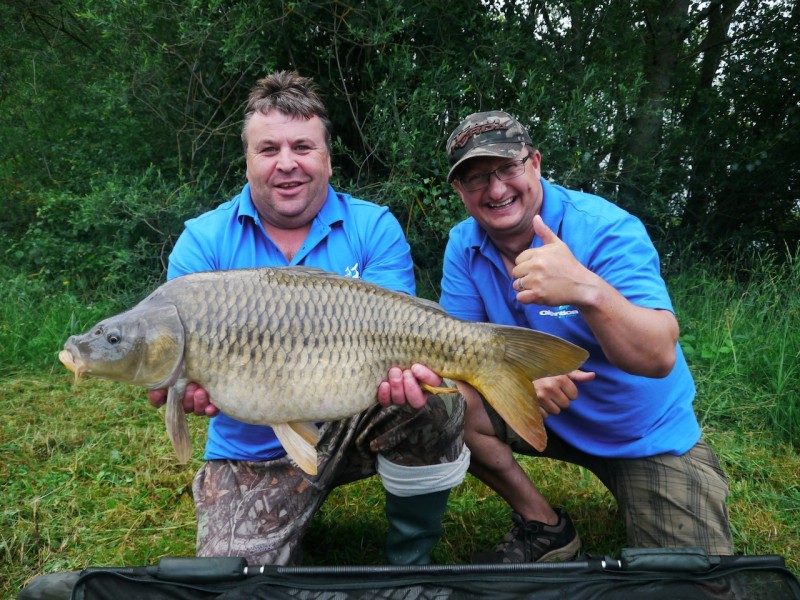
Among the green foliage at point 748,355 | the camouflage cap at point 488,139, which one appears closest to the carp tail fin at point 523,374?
the camouflage cap at point 488,139

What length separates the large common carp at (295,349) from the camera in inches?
53.1

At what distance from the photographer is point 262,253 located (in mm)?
1791

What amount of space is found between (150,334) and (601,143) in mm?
2994

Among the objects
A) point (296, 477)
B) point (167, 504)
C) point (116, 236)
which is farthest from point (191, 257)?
point (116, 236)

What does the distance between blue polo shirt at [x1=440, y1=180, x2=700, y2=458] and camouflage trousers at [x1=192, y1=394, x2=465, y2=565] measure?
1.00 feet

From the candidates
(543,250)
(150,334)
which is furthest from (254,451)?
(543,250)

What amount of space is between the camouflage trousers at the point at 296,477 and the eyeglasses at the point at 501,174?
0.53 meters

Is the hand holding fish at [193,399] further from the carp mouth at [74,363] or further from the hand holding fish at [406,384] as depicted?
the hand holding fish at [406,384]

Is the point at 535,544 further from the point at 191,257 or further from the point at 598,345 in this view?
the point at 191,257

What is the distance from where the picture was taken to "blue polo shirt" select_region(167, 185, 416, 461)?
1.75 meters

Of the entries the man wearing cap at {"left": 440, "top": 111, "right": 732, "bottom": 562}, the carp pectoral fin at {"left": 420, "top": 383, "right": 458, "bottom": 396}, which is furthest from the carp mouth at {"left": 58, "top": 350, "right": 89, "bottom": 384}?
the man wearing cap at {"left": 440, "top": 111, "right": 732, "bottom": 562}

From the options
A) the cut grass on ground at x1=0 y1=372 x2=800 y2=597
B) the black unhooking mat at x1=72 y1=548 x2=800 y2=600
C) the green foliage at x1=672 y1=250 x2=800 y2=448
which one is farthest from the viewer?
the green foliage at x1=672 y1=250 x2=800 y2=448

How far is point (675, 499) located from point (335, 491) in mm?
1039

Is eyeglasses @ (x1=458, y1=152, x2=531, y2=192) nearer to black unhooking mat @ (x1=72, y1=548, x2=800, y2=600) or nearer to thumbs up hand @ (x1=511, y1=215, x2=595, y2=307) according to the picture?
thumbs up hand @ (x1=511, y1=215, x2=595, y2=307)
